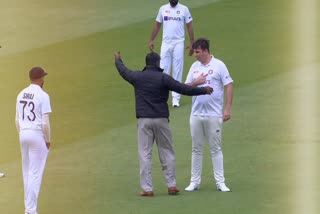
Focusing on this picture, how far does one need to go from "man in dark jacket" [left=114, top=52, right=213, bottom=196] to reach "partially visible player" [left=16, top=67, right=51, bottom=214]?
1338mm

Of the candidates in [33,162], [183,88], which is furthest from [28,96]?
[183,88]

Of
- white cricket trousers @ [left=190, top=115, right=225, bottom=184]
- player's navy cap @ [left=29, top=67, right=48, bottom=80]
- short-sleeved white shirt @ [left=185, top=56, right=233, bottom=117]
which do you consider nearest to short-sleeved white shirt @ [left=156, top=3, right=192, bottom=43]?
short-sleeved white shirt @ [left=185, top=56, right=233, bottom=117]

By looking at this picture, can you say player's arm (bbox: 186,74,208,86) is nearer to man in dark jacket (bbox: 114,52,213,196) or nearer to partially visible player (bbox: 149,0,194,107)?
man in dark jacket (bbox: 114,52,213,196)

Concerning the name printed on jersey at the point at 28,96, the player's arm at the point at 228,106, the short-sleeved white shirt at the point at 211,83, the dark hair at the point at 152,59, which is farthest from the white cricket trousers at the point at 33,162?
the player's arm at the point at 228,106

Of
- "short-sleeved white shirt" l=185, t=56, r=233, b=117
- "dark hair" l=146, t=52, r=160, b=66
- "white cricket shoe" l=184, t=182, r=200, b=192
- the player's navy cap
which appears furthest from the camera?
"white cricket shoe" l=184, t=182, r=200, b=192

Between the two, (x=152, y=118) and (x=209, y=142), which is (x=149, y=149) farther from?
(x=209, y=142)

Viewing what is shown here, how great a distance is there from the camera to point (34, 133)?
1201 cm

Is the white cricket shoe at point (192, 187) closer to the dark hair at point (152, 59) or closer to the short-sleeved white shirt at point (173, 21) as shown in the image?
the dark hair at point (152, 59)

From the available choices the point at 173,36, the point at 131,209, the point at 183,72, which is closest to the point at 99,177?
the point at 131,209

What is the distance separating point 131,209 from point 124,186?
1.17 meters

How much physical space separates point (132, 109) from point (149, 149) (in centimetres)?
488

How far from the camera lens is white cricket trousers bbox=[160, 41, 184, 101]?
18266 millimetres

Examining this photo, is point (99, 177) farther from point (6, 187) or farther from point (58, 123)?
point (58, 123)

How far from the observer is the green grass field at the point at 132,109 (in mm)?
12836
